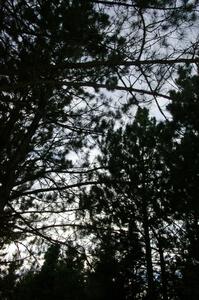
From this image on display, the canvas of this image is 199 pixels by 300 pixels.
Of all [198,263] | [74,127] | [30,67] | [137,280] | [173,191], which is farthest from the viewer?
[137,280]

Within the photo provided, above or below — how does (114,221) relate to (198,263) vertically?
above

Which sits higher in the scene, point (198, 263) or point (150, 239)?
point (150, 239)

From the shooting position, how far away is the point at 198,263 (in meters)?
6.25

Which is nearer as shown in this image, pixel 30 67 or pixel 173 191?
pixel 30 67

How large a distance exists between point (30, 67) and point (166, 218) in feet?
17.8

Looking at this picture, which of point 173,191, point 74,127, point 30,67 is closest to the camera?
point 30,67

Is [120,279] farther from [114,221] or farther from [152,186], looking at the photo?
[152,186]

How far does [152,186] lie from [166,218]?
834mm

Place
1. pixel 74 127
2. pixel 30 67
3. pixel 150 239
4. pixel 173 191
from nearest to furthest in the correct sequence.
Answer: pixel 30 67 < pixel 74 127 < pixel 173 191 < pixel 150 239

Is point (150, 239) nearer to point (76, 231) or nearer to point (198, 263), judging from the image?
point (198, 263)

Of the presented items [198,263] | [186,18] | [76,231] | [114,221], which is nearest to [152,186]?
[114,221]

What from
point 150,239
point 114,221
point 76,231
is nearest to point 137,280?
point 150,239

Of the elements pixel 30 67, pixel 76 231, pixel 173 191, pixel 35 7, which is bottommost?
pixel 76 231

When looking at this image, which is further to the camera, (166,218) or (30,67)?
(166,218)
